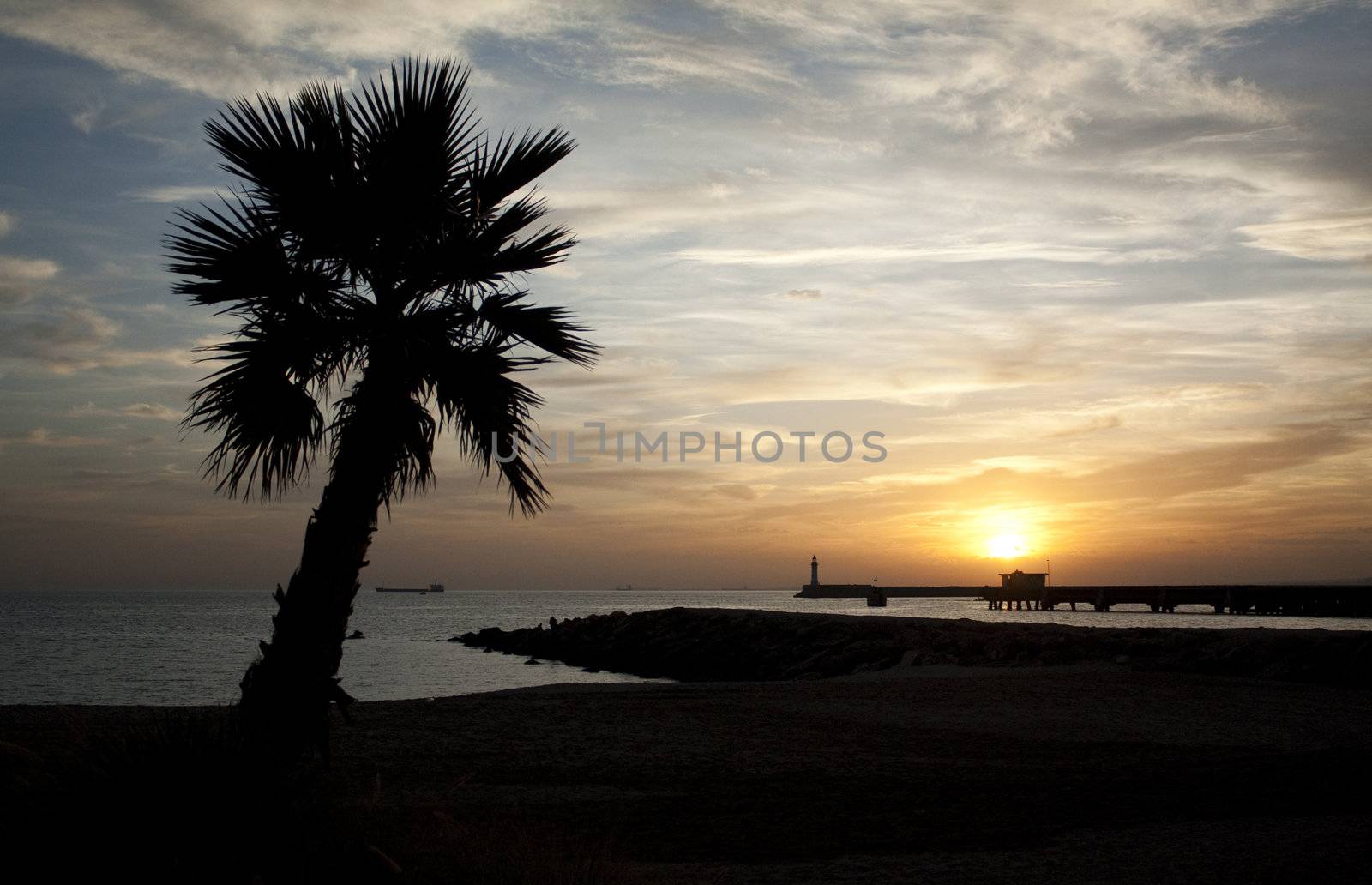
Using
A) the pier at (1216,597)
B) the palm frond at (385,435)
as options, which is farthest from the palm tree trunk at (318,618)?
the pier at (1216,597)

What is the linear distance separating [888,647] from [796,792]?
20.0m

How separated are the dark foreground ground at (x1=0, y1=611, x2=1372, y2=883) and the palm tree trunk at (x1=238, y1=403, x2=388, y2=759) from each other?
2.34 ft

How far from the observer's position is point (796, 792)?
8.88 m

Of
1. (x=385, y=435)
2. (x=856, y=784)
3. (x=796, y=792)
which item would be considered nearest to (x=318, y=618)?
(x=385, y=435)

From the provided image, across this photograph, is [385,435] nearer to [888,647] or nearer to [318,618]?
[318,618]

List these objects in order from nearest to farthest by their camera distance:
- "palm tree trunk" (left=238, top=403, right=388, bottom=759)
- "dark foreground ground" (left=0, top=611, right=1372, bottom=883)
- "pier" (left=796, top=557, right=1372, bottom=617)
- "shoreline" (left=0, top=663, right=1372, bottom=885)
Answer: "dark foreground ground" (left=0, top=611, right=1372, bottom=883)
"shoreline" (left=0, top=663, right=1372, bottom=885)
"palm tree trunk" (left=238, top=403, right=388, bottom=759)
"pier" (left=796, top=557, right=1372, bottom=617)

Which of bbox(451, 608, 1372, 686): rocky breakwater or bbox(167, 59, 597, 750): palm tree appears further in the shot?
bbox(451, 608, 1372, 686): rocky breakwater

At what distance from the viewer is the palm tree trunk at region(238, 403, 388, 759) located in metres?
7.14

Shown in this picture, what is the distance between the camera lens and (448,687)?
3234 cm

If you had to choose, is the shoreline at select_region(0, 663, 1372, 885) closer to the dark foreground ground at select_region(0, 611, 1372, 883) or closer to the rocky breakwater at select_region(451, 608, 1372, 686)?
the dark foreground ground at select_region(0, 611, 1372, 883)

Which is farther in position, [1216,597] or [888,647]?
[1216,597]

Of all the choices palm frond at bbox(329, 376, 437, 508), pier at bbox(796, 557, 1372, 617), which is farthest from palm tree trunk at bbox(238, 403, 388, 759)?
pier at bbox(796, 557, 1372, 617)

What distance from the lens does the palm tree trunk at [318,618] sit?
7141 millimetres

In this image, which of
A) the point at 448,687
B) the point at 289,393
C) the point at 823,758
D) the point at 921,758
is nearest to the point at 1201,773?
the point at 921,758
